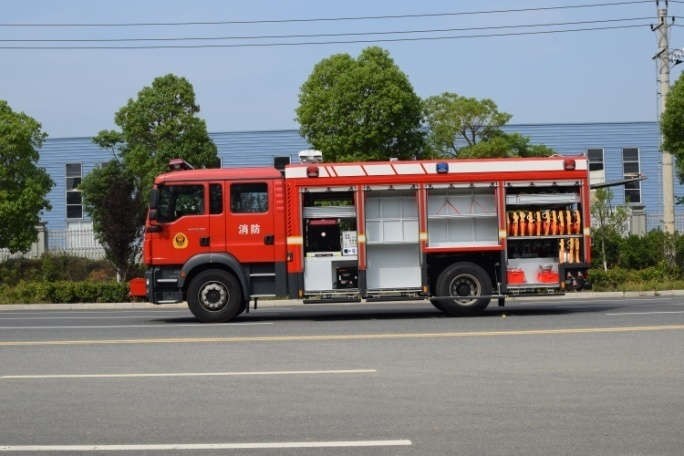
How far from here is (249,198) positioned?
18094 millimetres

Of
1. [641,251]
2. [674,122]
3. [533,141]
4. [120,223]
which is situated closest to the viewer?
[120,223]

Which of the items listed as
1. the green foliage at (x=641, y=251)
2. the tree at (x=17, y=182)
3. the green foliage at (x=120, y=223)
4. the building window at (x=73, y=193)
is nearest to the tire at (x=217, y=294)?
the green foliage at (x=120, y=223)

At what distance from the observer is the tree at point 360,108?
127 feet

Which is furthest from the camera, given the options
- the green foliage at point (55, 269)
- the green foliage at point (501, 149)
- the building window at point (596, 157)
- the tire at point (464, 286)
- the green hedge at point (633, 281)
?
the building window at point (596, 157)

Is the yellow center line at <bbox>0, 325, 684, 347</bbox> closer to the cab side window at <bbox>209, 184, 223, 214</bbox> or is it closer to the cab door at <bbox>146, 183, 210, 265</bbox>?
the cab door at <bbox>146, 183, 210, 265</bbox>

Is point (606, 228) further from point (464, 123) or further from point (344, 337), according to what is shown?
point (344, 337)

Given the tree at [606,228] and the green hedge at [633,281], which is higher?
the tree at [606,228]

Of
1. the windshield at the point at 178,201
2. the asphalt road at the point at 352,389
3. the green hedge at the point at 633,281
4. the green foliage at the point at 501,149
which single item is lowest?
the asphalt road at the point at 352,389

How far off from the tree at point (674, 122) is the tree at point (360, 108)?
11307 mm

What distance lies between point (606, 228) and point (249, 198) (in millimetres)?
17356

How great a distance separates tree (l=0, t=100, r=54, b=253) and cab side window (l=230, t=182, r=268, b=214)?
66.7ft

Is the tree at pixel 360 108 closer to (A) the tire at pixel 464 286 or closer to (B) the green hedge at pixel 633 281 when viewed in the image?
(B) the green hedge at pixel 633 281

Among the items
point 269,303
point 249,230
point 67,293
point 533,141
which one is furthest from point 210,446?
point 533,141

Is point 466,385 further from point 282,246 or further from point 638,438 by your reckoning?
point 282,246
